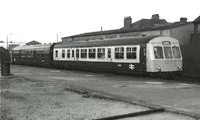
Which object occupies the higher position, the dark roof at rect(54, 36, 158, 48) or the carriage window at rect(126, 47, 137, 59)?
the dark roof at rect(54, 36, 158, 48)

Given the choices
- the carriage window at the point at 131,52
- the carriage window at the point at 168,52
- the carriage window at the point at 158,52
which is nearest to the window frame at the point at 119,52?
the carriage window at the point at 131,52

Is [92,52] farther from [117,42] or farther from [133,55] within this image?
[133,55]

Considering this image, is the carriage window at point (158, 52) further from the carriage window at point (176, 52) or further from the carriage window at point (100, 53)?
the carriage window at point (100, 53)

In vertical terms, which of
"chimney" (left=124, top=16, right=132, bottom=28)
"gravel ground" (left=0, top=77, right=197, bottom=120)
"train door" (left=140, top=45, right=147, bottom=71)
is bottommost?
"gravel ground" (left=0, top=77, right=197, bottom=120)

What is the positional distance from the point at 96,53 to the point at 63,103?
1551 cm

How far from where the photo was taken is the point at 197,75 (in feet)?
69.8

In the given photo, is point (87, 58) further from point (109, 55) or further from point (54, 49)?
point (54, 49)

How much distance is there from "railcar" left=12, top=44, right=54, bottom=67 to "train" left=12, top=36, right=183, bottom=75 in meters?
2.01

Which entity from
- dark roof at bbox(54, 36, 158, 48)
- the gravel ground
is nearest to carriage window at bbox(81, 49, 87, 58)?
dark roof at bbox(54, 36, 158, 48)

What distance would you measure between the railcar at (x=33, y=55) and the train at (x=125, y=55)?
2010mm

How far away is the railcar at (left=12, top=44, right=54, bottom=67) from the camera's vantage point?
3377 cm

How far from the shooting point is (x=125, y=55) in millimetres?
21609

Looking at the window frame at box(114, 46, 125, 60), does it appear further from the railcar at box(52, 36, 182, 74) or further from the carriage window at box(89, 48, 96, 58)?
the carriage window at box(89, 48, 96, 58)

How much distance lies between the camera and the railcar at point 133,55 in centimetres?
1959
